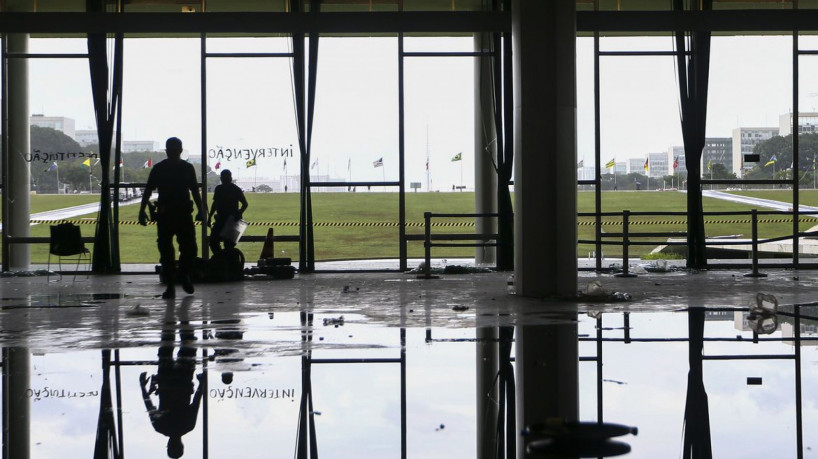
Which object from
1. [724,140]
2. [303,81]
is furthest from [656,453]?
[724,140]

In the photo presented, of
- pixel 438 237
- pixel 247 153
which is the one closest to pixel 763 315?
pixel 438 237

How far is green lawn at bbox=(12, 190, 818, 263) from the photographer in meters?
15.1

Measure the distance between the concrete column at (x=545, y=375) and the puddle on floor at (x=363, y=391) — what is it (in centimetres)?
6

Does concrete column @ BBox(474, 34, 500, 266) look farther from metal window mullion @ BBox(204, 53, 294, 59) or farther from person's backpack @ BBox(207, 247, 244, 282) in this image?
person's backpack @ BBox(207, 247, 244, 282)

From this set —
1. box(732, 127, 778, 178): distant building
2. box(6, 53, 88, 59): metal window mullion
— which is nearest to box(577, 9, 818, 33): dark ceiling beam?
box(732, 127, 778, 178): distant building

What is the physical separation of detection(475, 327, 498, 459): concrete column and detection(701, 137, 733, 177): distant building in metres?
9.41

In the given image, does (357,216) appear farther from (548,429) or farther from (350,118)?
(548,429)

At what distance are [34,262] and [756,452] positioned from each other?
547 inches

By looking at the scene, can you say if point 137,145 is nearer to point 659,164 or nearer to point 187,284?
point 187,284

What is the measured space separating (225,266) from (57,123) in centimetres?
478

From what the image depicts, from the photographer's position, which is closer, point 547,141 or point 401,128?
point 547,141

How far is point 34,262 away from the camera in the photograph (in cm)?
1496

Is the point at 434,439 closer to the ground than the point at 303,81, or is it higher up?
closer to the ground

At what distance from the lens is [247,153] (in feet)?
49.0
